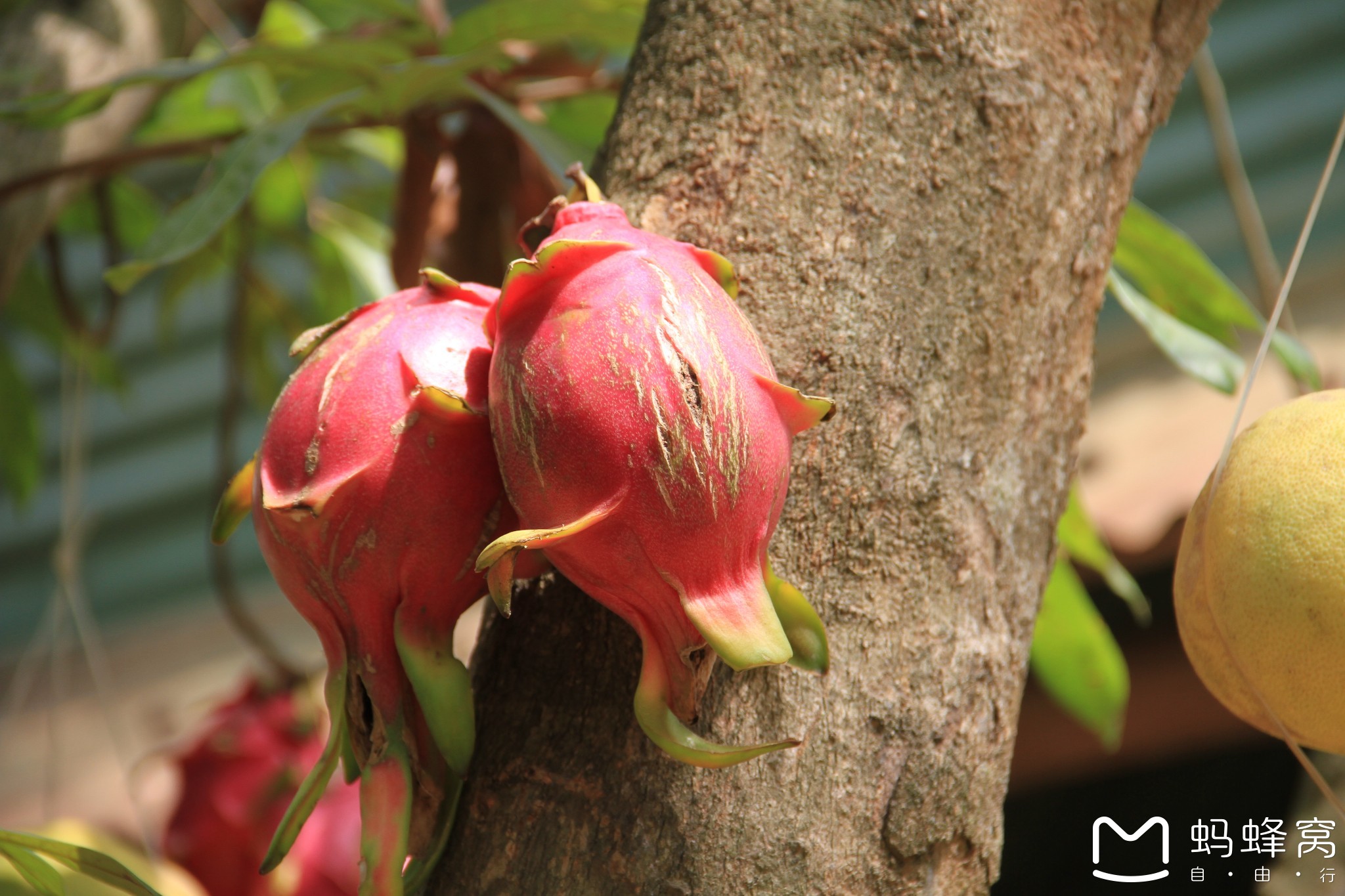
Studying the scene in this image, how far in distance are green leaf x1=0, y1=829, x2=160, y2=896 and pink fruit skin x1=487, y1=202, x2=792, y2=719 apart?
239mm

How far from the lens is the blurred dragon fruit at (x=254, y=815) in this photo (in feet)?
2.92

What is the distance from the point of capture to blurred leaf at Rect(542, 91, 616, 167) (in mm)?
953

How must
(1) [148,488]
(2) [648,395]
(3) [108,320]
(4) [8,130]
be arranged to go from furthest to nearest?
(1) [148,488], (3) [108,320], (4) [8,130], (2) [648,395]

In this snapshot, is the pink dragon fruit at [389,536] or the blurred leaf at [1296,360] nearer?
the pink dragon fruit at [389,536]

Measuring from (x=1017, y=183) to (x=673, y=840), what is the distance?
0.30 m

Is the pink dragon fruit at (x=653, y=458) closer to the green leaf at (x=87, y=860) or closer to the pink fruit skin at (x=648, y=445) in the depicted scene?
the pink fruit skin at (x=648, y=445)

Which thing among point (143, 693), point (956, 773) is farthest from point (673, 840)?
point (143, 693)

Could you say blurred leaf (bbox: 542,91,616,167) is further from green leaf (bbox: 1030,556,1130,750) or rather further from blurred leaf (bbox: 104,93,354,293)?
green leaf (bbox: 1030,556,1130,750)

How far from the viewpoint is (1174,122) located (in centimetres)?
167

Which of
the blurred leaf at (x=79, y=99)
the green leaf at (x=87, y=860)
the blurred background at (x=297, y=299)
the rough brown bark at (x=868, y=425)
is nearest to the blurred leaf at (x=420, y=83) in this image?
the blurred background at (x=297, y=299)

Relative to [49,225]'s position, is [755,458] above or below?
above

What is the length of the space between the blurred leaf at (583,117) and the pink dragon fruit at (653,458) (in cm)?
58

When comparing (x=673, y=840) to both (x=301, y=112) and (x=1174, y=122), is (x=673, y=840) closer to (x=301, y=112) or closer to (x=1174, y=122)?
(x=301, y=112)

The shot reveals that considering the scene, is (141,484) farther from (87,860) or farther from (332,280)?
(87,860)
